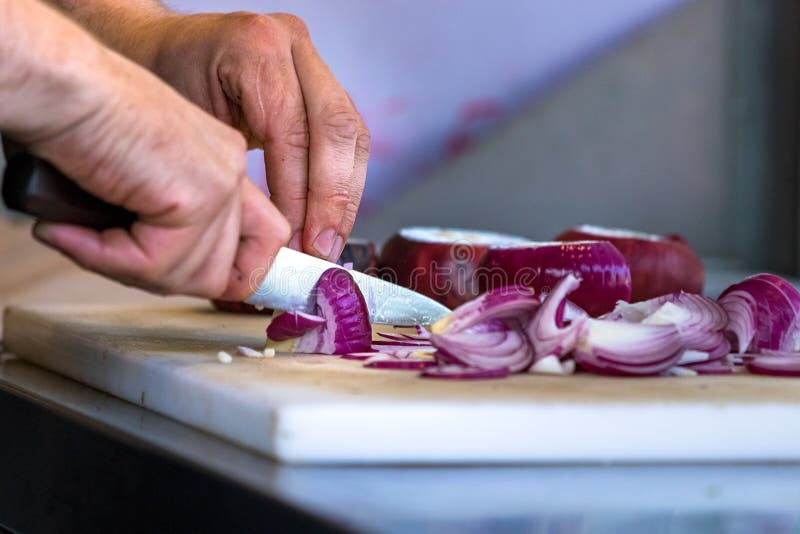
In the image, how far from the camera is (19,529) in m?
1.04

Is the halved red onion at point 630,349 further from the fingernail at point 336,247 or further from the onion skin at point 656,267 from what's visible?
the onion skin at point 656,267

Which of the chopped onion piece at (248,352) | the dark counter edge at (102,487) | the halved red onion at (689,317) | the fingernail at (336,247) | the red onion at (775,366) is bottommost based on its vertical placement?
the dark counter edge at (102,487)

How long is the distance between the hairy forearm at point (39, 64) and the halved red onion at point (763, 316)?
0.74m

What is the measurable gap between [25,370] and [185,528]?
2.13ft

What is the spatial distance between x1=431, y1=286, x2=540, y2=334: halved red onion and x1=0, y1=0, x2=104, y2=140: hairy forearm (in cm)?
42

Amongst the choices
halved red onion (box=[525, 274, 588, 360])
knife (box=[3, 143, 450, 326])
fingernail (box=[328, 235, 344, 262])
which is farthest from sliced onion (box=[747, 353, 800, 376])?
fingernail (box=[328, 235, 344, 262])

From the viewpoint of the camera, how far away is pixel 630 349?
104cm

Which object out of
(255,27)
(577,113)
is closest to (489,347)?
(255,27)

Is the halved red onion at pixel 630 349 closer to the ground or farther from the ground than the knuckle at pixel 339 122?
closer to the ground

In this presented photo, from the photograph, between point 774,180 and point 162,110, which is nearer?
point 162,110

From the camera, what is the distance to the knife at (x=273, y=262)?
911 millimetres

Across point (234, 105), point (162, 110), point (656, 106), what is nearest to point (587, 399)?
point (162, 110)

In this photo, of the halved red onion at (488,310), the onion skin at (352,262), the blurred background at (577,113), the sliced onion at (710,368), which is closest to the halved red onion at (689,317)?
the sliced onion at (710,368)

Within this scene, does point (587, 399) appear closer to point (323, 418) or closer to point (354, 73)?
point (323, 418)
